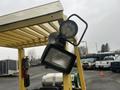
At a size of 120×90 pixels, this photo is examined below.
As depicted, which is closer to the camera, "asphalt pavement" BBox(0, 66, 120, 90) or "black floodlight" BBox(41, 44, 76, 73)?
"black floodlight" BBox(41, 44, 76, 73)

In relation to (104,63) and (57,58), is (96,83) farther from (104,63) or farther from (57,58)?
(57,58)

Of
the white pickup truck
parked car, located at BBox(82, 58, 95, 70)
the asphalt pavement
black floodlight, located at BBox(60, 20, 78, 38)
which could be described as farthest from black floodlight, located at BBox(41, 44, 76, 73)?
parked car, located at BBox(82, 58, 95, 70)

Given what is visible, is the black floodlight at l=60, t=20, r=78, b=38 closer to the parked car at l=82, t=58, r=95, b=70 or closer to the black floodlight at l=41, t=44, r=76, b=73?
the black floodlight at l=41, t=44, r=76, b=73

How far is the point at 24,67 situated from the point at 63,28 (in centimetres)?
211

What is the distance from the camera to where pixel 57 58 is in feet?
9.99

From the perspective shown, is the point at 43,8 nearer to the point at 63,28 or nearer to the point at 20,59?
the point at 63,28

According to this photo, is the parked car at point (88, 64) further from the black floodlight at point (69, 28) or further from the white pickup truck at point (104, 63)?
the black floodlight at point (69, 28)

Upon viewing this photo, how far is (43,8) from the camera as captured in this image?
3.30 meters

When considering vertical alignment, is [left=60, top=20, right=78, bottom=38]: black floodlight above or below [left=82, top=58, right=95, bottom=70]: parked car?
below

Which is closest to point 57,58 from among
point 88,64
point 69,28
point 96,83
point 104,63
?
point 69,28

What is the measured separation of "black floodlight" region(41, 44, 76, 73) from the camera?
3.03 metres

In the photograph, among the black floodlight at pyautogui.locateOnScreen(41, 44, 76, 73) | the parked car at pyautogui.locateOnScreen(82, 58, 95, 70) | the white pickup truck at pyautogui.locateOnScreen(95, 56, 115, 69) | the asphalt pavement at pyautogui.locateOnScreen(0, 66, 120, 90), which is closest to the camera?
the black floodlight at pyautogui.locateOnScreen(41, 44, 76, 73)

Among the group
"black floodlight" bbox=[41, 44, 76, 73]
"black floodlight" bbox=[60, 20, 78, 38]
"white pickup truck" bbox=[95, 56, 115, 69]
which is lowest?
"black floodlight" bbox=[41, 44, 76, 73]

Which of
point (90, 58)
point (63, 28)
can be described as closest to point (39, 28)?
point (63, 28)
